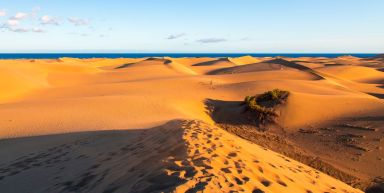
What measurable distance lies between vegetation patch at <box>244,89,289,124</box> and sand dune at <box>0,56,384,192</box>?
12.9 inches

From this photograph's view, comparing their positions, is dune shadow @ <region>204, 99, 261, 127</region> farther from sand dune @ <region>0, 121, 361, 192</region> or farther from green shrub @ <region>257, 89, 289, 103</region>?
sand dune @ <region>0, 121, 361, 192</region>

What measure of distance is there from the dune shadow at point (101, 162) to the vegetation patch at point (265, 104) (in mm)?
5697

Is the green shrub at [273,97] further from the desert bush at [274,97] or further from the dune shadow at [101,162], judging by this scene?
the dune shadow at [101,162]

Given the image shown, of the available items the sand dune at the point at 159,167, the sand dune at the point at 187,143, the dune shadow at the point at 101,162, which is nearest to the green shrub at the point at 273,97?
the sand dune at the point at 187,143

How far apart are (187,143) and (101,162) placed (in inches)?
70.8

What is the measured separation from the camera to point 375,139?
11.7 metres

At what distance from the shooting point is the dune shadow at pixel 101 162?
5.74m

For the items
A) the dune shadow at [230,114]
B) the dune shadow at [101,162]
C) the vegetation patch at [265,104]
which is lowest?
the dune shadow at [230,114]

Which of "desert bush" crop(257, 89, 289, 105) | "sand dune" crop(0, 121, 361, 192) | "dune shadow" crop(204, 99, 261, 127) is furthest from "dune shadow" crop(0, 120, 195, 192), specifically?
"desert bush" crop(257, 89, 289, 105)

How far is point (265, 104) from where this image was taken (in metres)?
15.7

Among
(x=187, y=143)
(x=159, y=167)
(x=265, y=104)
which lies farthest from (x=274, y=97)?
(x=159, y=167)

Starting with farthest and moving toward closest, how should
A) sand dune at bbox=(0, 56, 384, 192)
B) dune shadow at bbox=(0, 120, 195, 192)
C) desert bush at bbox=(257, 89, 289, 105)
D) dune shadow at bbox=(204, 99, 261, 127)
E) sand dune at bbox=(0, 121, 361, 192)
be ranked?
desert bush at bbox=(257, 89, 289, 105), dune shadow at bbox=(204, 99, 261, 127), sand dune at bbox=(0, 56, 384, 192), dune shadow at bbox=(0, 120, 195, 192), sand dune at bbox=(0, 121, 361, 192)

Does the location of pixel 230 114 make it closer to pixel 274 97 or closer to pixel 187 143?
pixel 274 97

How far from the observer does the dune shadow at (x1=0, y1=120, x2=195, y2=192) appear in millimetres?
5738
